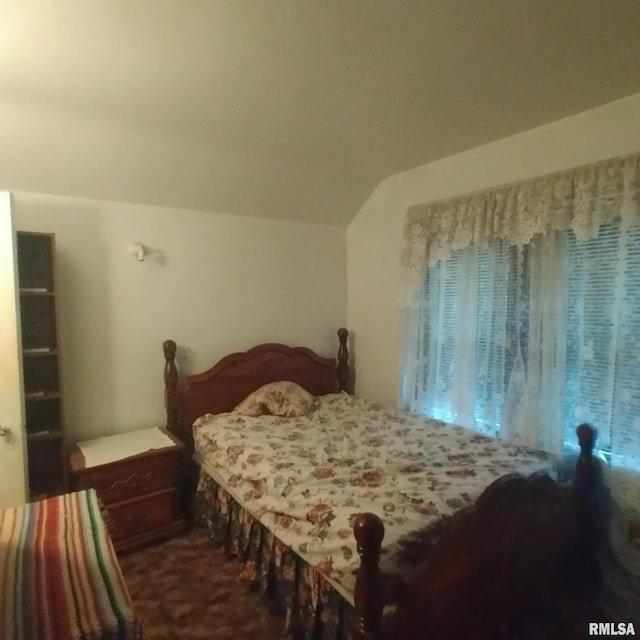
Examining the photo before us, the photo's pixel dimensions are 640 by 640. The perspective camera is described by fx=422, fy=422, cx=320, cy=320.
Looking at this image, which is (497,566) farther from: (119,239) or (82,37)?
(119,239)

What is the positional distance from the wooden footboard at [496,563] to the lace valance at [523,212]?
1052mm

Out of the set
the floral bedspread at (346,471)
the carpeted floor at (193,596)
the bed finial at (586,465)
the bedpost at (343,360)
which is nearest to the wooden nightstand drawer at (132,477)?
the floral bedspread at (346,471)

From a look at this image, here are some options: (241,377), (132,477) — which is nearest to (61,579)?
(132,477)

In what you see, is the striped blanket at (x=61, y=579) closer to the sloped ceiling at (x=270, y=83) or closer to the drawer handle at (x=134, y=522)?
the drawer handle at (x=134, y=522)

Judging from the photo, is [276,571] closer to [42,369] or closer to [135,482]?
[135,482]

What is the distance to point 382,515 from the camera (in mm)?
1559

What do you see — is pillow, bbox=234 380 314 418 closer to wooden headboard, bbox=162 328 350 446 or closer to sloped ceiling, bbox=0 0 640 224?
wooden headboard, bbox=162 328 350 446

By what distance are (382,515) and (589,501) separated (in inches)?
40.5

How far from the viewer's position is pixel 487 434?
2.58 meters

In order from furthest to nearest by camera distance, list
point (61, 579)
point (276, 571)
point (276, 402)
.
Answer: point (276, 402)
point (276, 571)
point (61, 579)

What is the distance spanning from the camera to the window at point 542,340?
6.63 feet

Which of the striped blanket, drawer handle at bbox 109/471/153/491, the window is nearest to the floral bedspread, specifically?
the window

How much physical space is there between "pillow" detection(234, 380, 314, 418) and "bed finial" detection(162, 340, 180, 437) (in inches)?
16.6

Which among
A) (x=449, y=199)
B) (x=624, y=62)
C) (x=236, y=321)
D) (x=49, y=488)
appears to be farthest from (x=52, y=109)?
(x=624, y=62)
